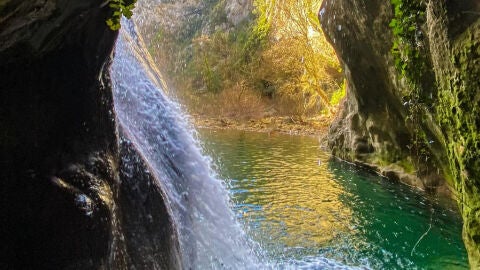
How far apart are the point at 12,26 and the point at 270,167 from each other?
941 cm

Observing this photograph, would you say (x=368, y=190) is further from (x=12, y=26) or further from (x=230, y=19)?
(x=230, y=19)

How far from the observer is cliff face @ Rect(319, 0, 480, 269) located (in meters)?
3.07

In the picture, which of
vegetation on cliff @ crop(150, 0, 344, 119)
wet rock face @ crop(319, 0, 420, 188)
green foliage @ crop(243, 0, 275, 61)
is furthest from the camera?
vegetation on cliff @ crop(150, 0, 344, 119)

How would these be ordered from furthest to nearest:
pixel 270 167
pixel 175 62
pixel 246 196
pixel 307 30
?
pixel 175 62, pixel 307 30, pixel 270 167, pixel 246 196

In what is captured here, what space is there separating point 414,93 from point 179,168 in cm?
226

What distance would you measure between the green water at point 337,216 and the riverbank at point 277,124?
20.0 ft

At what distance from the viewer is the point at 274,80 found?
72.3 feet

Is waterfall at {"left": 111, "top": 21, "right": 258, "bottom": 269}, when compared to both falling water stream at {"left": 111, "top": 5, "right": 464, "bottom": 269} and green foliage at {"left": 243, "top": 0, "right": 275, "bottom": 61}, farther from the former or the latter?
green foliage at {"left": 243, "top": 0, "right": 275, "bottom": 61}

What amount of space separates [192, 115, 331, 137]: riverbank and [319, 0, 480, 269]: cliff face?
5111 mm

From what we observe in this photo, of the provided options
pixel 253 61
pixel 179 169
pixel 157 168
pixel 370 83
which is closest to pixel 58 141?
pixel 157 168

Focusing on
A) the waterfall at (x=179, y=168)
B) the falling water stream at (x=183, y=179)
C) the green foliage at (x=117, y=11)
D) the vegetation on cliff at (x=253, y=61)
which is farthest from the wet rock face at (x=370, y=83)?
the green foliage at (x=117, y=11)

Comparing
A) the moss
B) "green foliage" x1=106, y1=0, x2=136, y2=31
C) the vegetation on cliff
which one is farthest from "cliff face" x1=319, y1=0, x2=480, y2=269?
the vegetation on cliff

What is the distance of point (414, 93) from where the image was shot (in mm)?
3951

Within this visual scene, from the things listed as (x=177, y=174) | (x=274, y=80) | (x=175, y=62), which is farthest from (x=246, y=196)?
(x=175, y=62)
